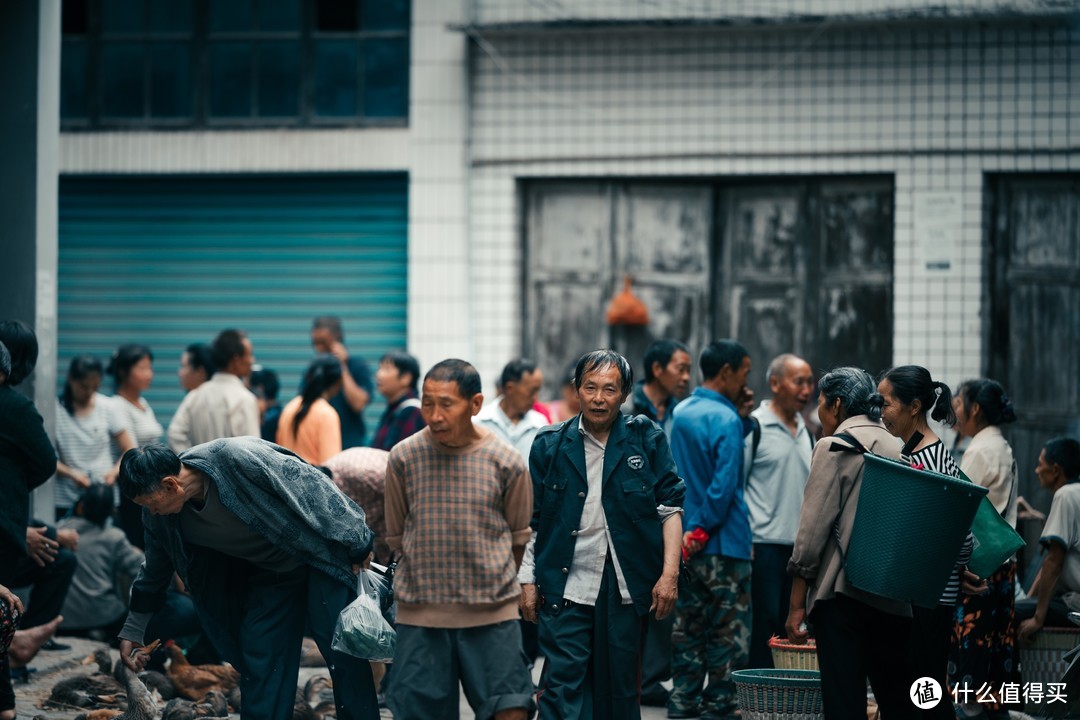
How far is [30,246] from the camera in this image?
29.8 ft

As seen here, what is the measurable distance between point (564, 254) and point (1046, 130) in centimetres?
412

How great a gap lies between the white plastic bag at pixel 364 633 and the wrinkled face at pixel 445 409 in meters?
0.99

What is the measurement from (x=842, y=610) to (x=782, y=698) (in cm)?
98

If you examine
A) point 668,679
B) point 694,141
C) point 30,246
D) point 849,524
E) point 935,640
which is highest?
point 694,141

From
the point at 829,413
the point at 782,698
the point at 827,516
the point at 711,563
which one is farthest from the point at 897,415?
the point at 711,563

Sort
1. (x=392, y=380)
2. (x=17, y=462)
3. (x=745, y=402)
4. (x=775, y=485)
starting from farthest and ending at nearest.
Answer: (x=392, y=380) → (x=745, y=402) → (x=775, y=485) → (x=17, y=462)

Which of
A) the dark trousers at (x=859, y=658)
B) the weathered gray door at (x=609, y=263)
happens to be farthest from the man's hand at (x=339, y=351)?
the dark trousers at (x=859, y=658)

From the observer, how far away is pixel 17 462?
710 centimetres

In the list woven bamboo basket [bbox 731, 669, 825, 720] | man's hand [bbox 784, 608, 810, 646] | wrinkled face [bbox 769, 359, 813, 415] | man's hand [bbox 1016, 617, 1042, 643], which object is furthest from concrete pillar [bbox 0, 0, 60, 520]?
man's hand [bbox 1016, 617, 1042, 643]

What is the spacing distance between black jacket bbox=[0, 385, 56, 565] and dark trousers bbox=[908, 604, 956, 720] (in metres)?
4.31

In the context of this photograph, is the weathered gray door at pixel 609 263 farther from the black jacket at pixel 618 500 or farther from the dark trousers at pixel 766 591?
the black jacket at pixel 618 500

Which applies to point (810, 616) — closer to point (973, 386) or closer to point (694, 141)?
point (973, 386)

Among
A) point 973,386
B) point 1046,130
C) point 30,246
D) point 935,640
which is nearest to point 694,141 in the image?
point 1046,130

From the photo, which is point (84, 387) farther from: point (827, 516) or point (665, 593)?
point (827, 516)
